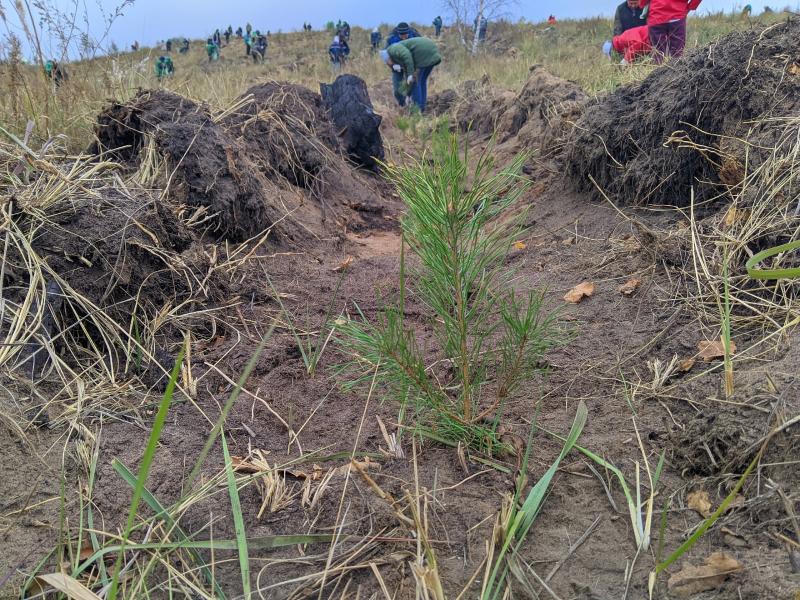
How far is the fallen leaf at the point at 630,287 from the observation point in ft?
7.98

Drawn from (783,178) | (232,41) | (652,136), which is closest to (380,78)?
(652,136)

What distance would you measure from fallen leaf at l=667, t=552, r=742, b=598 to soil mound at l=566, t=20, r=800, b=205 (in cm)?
205

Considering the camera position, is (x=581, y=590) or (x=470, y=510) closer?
(x=581, y=590)

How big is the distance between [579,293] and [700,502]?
133 centimetres

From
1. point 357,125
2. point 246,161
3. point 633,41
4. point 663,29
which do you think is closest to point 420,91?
point 633,41

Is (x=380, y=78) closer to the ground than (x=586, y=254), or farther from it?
farther from it

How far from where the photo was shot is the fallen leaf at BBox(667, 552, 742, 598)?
1.12m

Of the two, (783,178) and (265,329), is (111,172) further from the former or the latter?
(783,178)

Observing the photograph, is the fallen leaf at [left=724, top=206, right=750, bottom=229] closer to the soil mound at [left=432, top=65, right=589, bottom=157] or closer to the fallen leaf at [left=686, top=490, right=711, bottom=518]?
the soil mound at [left=432, top=65, right=589, bottom=157]

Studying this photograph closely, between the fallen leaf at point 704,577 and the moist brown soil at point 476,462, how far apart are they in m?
0.02

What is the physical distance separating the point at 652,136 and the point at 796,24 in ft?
2.91

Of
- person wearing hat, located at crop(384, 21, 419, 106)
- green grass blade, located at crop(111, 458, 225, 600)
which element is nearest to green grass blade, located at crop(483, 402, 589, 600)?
green grass blade, located at crop(111, 458, 225, 600)

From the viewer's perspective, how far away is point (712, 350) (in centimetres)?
184

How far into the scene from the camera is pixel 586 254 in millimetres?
3018
